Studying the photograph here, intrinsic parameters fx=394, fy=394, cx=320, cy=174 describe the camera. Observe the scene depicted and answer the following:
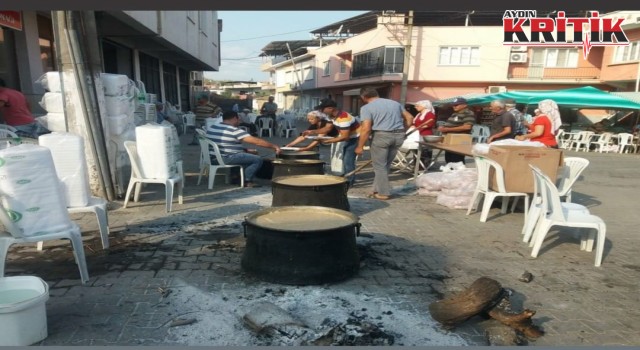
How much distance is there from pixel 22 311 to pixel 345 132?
5.88 metres

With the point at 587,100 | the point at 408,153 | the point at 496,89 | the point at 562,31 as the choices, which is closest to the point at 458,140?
the point at 408,153

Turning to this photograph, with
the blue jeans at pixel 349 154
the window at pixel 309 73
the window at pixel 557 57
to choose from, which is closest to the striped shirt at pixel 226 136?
the blue jeans at pixel 349 154

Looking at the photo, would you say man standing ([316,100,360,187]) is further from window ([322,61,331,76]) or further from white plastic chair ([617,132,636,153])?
window ([322,61,331,76])

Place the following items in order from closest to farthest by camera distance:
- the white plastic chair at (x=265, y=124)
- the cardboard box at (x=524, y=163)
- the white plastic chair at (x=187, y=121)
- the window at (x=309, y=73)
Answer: the cardboard box at (x=524, y=163), the white plastic chair at (x=265, y=124), the white plastic chair at (x=187, y=121), the window at (x=309, y=73)

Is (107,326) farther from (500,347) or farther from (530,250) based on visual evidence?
(530,250)

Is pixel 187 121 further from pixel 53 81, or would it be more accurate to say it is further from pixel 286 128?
pixel 53 81

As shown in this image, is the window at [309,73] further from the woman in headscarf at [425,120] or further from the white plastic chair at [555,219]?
the white plastic chair at [555,219]

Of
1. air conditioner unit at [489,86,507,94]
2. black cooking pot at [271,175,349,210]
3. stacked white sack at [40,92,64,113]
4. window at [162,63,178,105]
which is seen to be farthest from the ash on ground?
air conditioner unit at [489,86,507,94]

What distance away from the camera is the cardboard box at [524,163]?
5.47 metres

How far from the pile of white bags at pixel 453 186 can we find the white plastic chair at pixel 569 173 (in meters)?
1.25

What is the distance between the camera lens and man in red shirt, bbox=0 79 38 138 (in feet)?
21.0

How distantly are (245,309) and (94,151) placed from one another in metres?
4.22

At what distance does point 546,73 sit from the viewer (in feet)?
105

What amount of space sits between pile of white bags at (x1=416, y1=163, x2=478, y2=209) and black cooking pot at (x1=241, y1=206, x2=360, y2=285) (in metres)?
3.65
